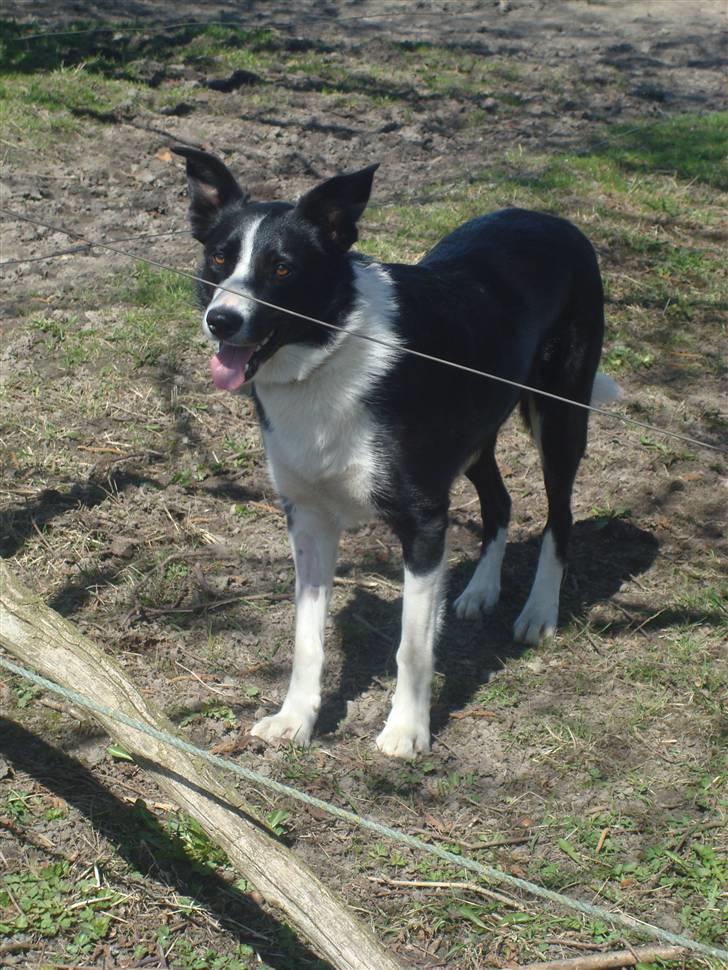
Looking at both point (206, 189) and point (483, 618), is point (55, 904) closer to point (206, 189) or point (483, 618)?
point (483, 618)

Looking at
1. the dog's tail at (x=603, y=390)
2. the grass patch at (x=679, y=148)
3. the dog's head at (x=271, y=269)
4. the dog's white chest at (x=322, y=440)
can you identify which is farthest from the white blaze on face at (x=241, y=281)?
the grass patch at (x=679, y=148)

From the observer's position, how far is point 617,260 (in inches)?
298

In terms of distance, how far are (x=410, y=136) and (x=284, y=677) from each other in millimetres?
5781

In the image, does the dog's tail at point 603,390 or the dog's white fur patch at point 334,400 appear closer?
the dog's white fur patch at point 334,400

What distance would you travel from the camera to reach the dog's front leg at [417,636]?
12.8ft

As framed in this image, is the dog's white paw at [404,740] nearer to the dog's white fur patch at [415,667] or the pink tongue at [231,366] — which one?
the dog's white fur patch at [415,667]

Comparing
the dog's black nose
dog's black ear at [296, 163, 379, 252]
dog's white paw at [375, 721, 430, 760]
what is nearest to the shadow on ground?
dog's white paw at [375, 721, 430, 760]

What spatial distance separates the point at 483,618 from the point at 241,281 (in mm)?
1940

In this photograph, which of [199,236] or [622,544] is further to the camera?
[622,544]

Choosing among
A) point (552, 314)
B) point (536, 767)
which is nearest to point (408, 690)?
point (536, 767)

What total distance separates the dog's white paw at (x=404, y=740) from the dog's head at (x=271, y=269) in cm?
126

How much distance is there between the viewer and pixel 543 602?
15.4 ft

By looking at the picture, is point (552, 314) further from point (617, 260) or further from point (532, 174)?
point (532, 174)

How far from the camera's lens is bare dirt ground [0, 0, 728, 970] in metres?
3.44
